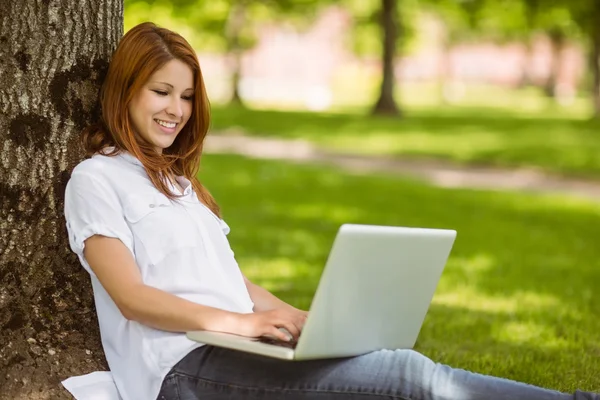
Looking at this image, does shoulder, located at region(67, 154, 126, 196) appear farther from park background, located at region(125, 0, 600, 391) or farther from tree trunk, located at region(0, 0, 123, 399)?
park background, located at region(125, 0, 600, 391)

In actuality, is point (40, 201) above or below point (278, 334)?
above

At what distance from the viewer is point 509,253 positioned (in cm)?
886

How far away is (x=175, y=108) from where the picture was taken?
126 inches

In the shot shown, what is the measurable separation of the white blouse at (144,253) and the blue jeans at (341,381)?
0.11 meters

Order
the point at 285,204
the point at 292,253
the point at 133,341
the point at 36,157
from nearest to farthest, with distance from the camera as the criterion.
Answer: the point at 133,341 < the point at 36,157 < the point at 292,253 < the point at 285,204

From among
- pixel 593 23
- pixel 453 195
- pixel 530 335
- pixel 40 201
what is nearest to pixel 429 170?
pixel 453 195

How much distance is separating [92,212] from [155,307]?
1.14 ft

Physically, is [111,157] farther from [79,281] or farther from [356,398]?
[356,398]

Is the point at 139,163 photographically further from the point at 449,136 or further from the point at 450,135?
the point at 450,135

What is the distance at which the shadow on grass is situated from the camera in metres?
17.5

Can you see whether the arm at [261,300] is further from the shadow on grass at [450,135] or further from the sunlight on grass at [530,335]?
the shadow on grass at [450,135]

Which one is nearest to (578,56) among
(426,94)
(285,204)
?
(426,94)

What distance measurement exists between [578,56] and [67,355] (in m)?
70.1

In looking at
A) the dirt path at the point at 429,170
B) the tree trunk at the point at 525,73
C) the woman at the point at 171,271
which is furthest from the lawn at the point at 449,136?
the tree trunk at the point at 525,73
